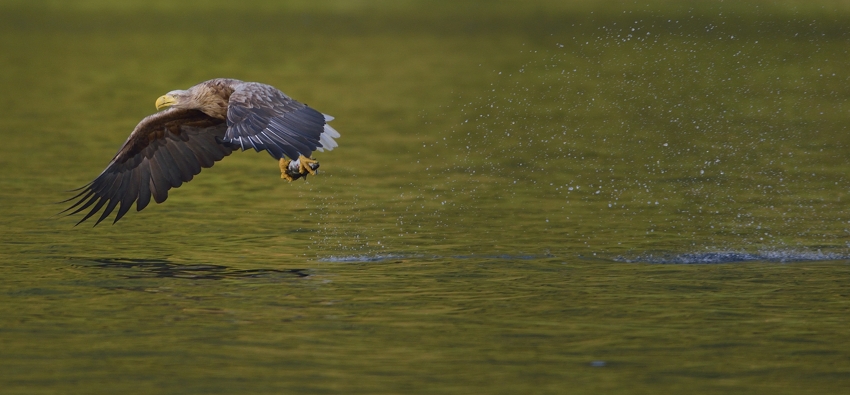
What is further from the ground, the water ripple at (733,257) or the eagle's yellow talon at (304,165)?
the eagle's yellow talon at (304,165)

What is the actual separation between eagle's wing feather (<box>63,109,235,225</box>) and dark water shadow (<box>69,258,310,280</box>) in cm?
57

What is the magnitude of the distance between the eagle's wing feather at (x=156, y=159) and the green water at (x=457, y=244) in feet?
1.60

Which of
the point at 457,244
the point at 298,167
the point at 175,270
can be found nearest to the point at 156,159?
the point at 175,270

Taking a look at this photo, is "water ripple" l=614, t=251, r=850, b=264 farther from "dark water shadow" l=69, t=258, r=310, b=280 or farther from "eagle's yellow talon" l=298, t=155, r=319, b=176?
"dark water shadow" l=69, t=258, r=310, b=280

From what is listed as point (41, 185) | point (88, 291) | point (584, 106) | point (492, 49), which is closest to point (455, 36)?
point (492, 49)

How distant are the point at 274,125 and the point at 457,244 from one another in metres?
2.38

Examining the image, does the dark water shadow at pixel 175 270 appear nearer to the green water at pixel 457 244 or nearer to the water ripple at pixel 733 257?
the green water at pixel 457 244

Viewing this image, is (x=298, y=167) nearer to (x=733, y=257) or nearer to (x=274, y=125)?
(x=274, y=125)

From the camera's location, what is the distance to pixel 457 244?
11.4 m

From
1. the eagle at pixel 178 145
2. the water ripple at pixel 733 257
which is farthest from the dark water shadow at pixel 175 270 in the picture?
the water ripple at pixel 733 257

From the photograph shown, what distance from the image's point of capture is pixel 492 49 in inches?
1281

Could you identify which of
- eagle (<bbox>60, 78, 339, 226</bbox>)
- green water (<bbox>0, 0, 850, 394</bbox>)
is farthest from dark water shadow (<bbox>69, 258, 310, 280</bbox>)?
eagle (<bbox>60, 78, 339, 226</bbox>)

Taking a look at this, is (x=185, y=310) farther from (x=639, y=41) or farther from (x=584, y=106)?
(x=639, y=41)

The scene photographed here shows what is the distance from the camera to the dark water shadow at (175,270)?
10.0 m
